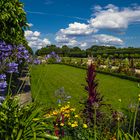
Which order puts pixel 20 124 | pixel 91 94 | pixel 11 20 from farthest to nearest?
pixel 11 20 < pixel 91 94 < pixel 20 124

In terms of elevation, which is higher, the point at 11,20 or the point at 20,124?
the point at 11,20

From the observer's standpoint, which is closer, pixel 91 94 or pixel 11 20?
pixel 91 94

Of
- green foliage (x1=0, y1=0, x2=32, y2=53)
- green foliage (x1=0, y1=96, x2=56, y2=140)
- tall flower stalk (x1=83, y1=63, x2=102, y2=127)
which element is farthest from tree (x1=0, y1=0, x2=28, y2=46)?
green foliage (x1=0, y1=96, x2=56, y2=140)

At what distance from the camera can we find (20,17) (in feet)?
48.1

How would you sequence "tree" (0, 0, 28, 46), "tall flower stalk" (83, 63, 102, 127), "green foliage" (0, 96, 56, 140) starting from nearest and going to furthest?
"green foliage" (0, 96, 56, 140) < "tall flower stalk" (83, 63, 102, 127) < "tree" (0, 0, 28, 46)

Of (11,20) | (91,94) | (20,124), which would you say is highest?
(11,20)

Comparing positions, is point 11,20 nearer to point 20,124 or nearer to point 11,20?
point 11,20

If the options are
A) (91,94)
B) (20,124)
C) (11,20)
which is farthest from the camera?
(11,20)

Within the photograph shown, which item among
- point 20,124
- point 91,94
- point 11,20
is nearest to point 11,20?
point 11,20

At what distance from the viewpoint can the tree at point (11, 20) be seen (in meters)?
13.7

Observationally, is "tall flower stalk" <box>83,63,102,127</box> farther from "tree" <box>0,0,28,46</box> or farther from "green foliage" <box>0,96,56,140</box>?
"tree" <box>0,0,28,46</box>

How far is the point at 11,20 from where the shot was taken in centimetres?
1405

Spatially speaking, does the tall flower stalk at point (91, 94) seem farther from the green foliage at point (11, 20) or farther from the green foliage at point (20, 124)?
the green foliage at point (11, 20)

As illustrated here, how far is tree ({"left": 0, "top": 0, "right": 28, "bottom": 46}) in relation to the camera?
1366 centimetres
